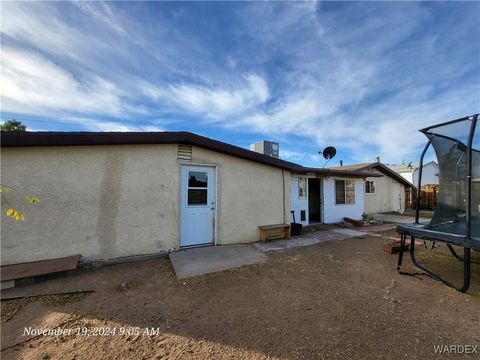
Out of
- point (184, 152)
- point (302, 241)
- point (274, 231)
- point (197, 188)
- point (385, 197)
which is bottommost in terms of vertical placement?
point (302, 241)

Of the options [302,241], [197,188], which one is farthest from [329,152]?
[197,188]

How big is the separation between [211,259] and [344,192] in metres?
8.82

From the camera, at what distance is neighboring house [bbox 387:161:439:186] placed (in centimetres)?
2108

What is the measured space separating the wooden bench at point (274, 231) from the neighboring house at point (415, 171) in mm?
22111

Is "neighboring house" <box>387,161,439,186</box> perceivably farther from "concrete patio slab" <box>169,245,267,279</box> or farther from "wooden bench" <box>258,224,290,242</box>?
"concrete patio slab" <box>169,245,267,279</box>

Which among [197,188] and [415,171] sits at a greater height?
[415,171]

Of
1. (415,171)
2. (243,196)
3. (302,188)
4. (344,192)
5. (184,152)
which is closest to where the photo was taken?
(184,152)

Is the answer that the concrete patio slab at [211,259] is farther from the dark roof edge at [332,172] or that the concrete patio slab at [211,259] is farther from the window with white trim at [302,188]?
the dark roof edge at [332,172]

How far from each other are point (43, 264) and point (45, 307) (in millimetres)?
1301

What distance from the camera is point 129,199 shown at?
15.0ft

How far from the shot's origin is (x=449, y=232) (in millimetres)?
3465

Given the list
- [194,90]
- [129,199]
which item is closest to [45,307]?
[129,199]

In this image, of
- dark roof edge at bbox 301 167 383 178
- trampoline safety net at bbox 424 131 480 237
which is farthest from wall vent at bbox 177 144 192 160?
trampoline safety net at bbox 424 131 480 237

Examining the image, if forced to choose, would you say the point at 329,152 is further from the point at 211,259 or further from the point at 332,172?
the point at 211,259
